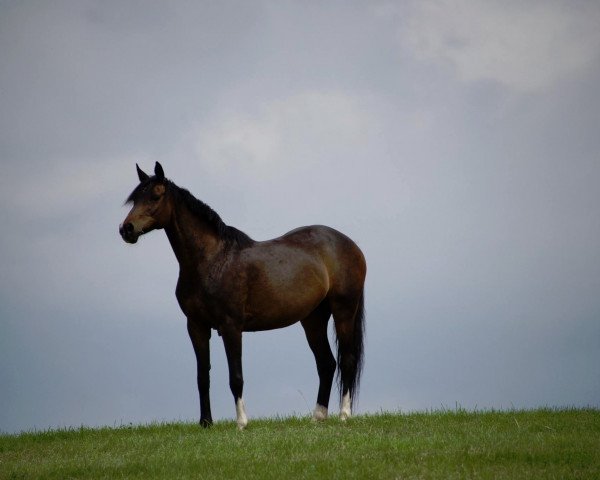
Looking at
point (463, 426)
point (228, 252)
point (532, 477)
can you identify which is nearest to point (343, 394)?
point (463, 426)

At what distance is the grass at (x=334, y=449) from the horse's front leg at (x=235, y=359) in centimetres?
49

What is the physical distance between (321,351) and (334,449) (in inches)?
129

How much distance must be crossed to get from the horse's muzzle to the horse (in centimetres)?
1

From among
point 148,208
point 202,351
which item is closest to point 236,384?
point 202,351

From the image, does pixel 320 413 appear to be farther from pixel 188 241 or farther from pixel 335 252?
pixel 188 241

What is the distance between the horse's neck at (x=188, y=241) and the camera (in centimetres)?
1098

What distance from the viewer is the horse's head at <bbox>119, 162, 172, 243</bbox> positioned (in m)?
10.6

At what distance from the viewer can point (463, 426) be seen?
10828 millimetres

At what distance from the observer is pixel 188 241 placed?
435 inches

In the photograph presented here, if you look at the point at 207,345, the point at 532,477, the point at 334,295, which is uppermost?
the point at 334,295

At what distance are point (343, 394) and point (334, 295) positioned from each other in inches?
58.9

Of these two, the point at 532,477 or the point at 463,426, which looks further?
the point at 463,426

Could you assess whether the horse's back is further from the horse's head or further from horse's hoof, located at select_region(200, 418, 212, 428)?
horse's hoof, located at select_region(200, 418, 212, 428)

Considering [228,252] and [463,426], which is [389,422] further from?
[228,252]
